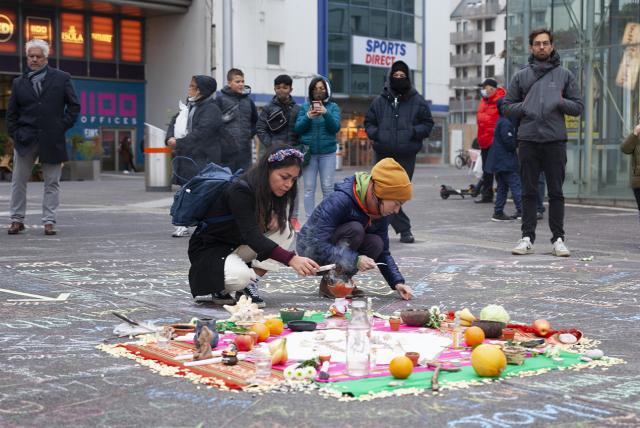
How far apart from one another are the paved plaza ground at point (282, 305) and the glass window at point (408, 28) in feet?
122

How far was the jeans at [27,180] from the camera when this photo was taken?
33.8ft

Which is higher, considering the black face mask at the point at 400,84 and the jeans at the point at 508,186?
the black face mask at the point at 400,84

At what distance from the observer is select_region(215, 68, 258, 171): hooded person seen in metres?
10.4

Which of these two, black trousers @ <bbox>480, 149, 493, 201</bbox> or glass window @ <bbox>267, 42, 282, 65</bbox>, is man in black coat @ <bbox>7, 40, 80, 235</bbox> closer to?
black trousers @ <bbox>480, 149, 493, 201</bbox>

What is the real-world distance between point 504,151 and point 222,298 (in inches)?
334

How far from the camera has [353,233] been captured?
6.18m

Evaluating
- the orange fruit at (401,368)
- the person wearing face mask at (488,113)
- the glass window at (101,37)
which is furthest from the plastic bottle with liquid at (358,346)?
the glass window at (101,37)

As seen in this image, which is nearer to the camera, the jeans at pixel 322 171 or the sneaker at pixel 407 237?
the sneaker at pixel 407 237

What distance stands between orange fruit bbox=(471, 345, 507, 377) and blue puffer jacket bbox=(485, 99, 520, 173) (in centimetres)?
980

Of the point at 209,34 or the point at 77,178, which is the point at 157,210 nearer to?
the point at 77,178

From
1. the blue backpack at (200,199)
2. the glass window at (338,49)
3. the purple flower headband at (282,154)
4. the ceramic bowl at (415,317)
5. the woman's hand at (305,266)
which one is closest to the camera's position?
the ceramic bowl at (415,317)

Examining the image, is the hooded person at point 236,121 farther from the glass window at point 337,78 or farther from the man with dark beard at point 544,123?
the glass window at point 337,78

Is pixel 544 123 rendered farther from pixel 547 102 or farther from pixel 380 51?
pixel 380 51

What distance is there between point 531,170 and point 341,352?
16.2 ft
